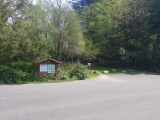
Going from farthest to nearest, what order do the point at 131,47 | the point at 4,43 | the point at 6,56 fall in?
the point at 131,47
the point at 6,56
the point at 4,43

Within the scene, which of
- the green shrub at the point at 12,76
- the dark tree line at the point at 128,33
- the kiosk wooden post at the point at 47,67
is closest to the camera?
the green shrub at the point at 12,76

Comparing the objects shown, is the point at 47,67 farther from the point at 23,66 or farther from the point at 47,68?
the point at 23,66

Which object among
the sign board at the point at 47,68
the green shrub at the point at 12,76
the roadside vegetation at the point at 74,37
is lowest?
the green shrub at the point at 12,76

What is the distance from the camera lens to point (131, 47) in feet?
85.6

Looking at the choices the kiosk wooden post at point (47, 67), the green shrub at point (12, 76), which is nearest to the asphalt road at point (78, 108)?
the green shrub at point (12, 76)

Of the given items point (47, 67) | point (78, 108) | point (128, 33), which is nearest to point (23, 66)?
point (47, 67)

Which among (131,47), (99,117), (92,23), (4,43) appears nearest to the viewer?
(99,117)

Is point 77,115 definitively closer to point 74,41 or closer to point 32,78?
point 32,78

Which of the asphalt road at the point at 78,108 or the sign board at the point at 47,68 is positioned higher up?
→ the sign board at the point at 47,68

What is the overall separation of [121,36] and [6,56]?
15642mm

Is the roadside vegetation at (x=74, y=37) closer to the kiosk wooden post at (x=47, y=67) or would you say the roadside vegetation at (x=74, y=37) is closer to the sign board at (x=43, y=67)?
the kiosk wooden post at (x=47, y=67)

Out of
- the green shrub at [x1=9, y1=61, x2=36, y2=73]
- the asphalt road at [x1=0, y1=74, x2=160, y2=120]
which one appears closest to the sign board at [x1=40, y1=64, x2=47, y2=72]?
the green shrub at [x1=9, y1=61, x2=36, y2=73]

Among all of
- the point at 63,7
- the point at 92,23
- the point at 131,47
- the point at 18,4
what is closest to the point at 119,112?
the point at 18,4

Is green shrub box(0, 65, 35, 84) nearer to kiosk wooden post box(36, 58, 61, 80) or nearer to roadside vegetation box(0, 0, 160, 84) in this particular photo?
roadside vegetation box(0, 0, 160, 84)
